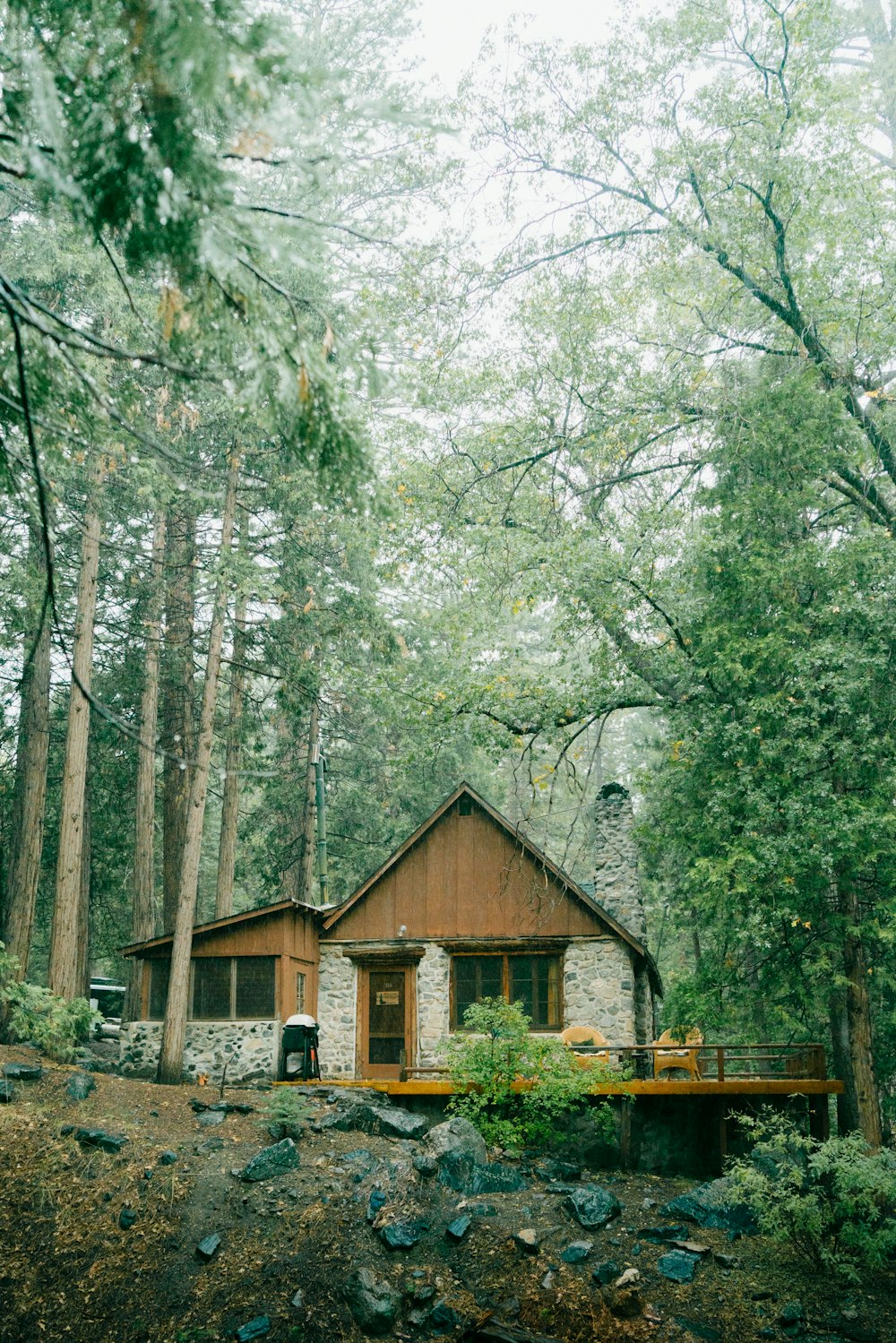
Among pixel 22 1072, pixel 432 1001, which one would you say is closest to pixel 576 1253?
pixel 22 1072

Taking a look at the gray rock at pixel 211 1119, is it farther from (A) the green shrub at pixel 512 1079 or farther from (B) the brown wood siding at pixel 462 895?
(B) the brown wood siding at pixel 462 895

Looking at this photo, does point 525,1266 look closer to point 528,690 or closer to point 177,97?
point 528,690

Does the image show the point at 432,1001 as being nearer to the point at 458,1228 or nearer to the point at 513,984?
the point at 513,984

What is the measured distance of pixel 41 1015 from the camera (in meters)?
12.4

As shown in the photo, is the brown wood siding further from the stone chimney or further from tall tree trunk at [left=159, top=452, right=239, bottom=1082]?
tall tree trunk at [left=159, top=452, right=239, bottom=1082]

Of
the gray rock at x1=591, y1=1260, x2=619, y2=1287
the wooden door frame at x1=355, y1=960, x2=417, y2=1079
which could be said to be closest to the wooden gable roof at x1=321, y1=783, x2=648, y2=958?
the wooden door frame at x1=355, y1=960, x2=417, y2=1079

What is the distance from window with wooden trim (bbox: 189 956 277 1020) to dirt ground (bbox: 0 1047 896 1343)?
5.46 meters

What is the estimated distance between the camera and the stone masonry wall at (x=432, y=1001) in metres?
16.3

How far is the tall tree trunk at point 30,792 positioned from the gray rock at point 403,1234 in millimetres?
6402

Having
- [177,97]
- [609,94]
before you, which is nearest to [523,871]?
[609,94]

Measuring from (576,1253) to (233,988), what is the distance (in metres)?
8.70

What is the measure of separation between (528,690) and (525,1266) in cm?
787

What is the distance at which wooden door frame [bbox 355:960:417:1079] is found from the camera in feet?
53.7

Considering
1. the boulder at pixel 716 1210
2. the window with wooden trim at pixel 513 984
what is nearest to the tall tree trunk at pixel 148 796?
the window with wooden trim at pixel 513 984
